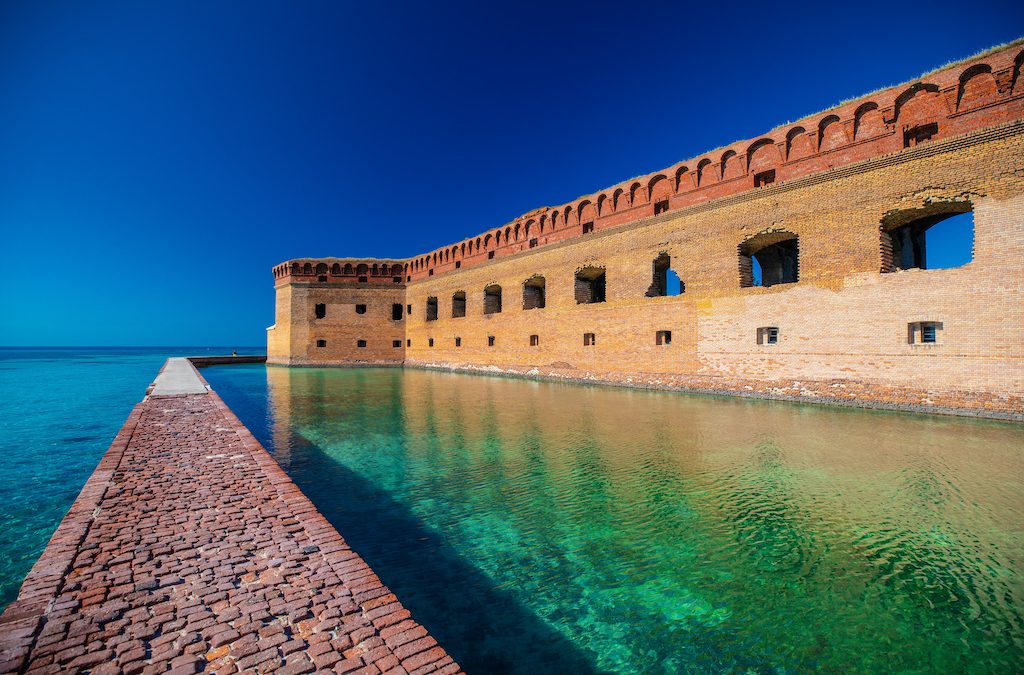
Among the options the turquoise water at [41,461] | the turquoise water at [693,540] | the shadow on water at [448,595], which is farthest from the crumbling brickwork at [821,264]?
the turquoise water at [41,461]

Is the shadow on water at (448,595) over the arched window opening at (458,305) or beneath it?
beneath

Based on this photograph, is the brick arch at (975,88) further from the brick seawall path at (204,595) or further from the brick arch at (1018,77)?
the brick seawall path at (204,595)

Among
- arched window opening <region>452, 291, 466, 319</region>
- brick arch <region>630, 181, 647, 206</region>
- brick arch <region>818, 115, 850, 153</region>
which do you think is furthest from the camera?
arched window opening <region>452, 291, 466, 319</region>

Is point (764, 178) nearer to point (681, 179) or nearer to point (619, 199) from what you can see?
point (681, 179)

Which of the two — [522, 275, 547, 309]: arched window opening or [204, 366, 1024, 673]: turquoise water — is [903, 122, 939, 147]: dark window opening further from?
[522, 275, 547, 309]: arched window opening

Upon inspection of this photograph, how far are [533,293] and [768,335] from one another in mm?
9421

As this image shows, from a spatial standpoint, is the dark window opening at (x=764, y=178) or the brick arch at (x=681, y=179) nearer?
the dark window opening at (x=764, y=178)

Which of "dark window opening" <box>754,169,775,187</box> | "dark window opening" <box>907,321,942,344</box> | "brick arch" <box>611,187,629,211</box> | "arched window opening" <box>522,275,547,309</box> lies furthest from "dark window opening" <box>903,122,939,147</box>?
"arched window opening" <box>522,275,547,309</box>

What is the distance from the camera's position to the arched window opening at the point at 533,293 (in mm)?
18766

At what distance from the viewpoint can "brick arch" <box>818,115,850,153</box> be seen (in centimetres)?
1068

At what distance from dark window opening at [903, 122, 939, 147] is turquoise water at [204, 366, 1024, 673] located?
5.87 metres

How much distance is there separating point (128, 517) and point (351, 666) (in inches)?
94.6

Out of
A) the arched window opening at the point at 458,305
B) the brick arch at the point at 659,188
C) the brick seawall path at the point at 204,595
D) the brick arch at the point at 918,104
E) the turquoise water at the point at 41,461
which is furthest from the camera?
the arched window opening at the point at 458,305

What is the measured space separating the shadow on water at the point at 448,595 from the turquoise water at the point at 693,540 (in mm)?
13
